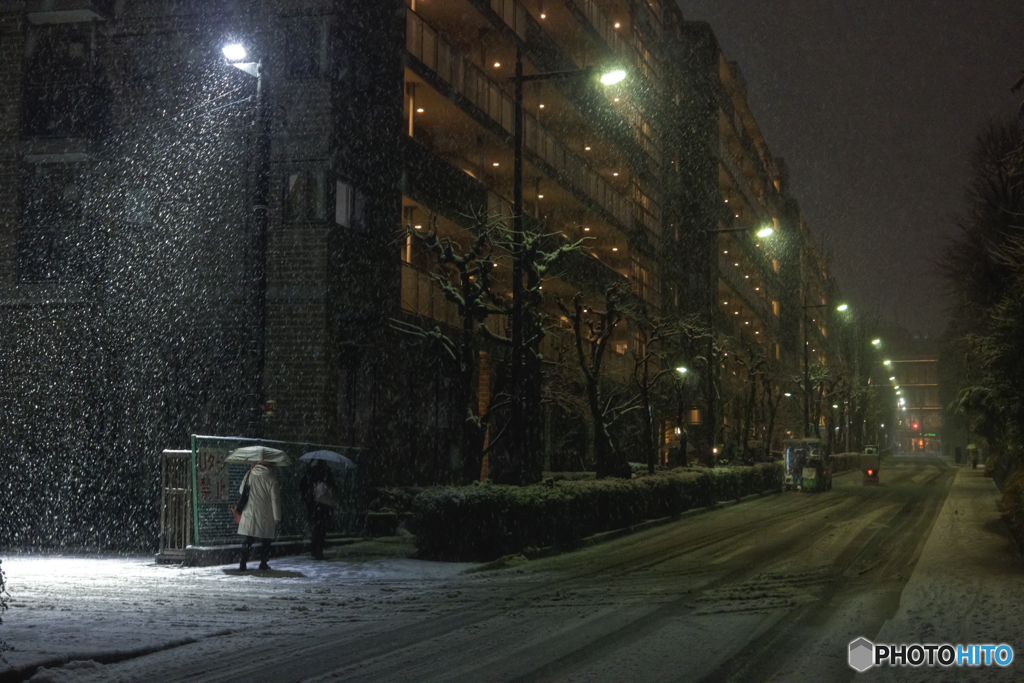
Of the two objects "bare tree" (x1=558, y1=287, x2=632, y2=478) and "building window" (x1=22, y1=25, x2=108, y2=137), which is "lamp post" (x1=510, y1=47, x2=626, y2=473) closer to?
"bare tree" (x1=558, y1=287, x2=632, y2=478)

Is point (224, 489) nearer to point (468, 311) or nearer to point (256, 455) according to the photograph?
point (256, 455)

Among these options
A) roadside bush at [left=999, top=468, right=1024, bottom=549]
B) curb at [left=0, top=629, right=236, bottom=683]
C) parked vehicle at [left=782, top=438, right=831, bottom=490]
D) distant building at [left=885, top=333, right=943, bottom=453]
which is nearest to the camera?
curb at [left=0, top=629, right=236, bottom=683]

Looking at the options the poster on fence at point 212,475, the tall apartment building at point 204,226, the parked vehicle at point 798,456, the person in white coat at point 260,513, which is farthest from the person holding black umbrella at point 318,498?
the parked vehicle at point 798,456

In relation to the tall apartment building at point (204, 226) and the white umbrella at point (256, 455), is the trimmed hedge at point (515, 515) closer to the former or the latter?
the white umbrella at point (256, 455)

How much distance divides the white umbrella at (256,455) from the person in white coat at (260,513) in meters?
0.10

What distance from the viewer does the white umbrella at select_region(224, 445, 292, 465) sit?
15.0 metres

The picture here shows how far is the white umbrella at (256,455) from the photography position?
15.0 metres

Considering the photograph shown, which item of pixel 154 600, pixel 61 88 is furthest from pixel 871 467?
pixel 154 600

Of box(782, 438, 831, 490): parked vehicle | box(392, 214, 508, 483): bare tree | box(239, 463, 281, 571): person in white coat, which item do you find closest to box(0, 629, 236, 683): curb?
box(239, 463, 281, 571): person in white coat

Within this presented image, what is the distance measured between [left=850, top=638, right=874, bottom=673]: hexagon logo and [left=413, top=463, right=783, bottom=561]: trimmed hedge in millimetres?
8439

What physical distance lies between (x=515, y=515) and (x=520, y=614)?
6203mm

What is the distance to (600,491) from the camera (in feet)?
69.3

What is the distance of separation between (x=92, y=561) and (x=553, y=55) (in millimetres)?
26258

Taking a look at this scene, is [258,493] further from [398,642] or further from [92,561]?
[398,642]
